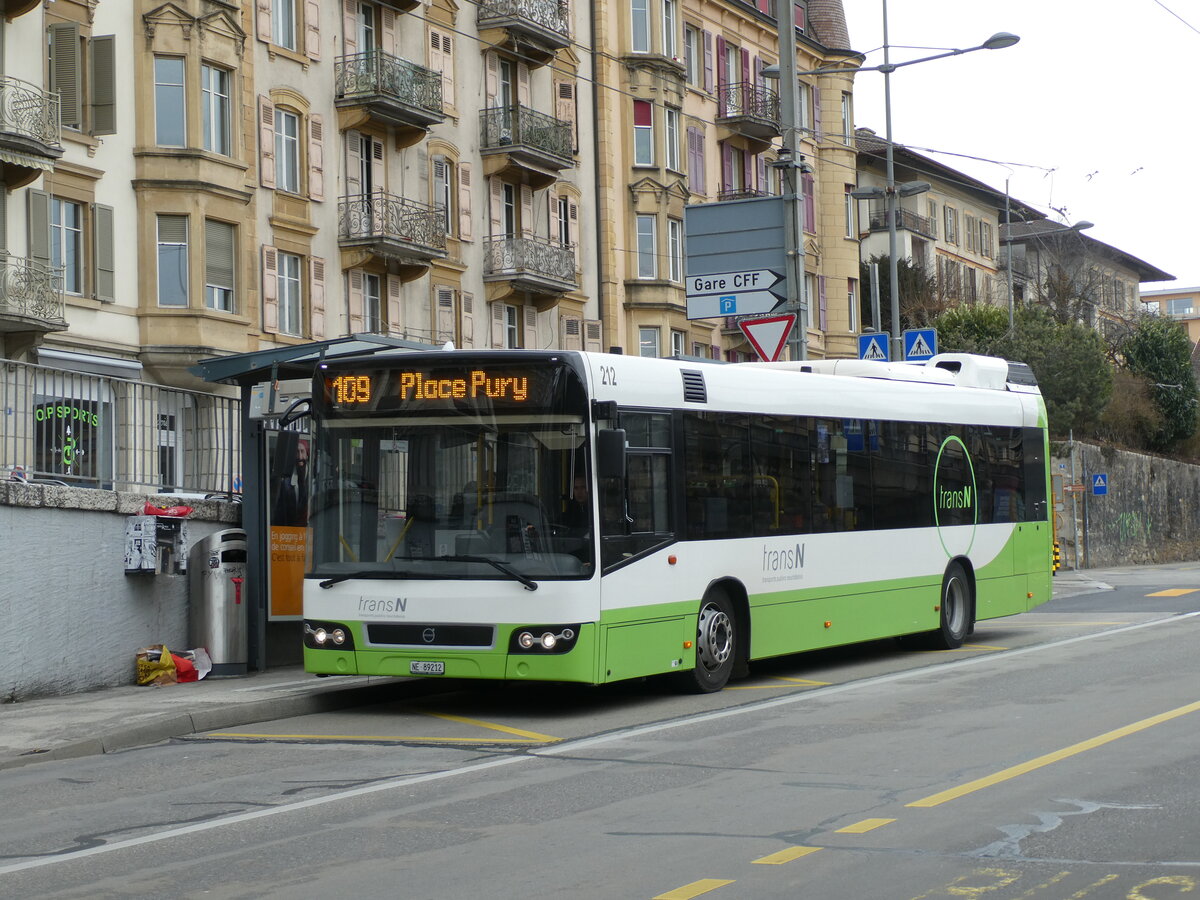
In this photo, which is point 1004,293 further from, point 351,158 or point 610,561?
point 610,561

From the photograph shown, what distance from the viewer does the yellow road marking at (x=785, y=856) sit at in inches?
283

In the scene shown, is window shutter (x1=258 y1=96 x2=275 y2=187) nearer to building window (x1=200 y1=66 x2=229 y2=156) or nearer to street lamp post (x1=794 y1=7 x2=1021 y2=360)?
building window (x1=200 y1=66 x2=229 y2=156)

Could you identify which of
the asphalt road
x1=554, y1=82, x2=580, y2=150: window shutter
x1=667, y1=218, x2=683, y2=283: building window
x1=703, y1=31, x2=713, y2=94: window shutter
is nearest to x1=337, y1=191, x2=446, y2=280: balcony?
x1=554, y1=82, x2=580, y2=150: window shutter

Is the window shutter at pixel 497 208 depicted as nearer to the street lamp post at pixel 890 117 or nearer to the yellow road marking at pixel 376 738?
the street lamp post at pixel 890 117

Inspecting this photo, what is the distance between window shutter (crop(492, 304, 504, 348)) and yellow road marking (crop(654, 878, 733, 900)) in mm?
34605

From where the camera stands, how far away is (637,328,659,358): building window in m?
46.6

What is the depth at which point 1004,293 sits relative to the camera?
79.7 metres

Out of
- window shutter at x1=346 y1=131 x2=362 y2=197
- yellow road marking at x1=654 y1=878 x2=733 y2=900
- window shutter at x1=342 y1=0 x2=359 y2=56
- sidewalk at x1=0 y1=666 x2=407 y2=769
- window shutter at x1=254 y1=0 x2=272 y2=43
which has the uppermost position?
window shutter at x1=342 y1=0 x2=359 y2=56

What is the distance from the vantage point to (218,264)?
32500mm

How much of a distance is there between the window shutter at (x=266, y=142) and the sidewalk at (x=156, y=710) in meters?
19.9

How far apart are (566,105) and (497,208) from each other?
4.49m

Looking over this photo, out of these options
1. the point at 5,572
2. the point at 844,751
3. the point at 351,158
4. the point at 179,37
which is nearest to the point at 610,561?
the point at 844,751

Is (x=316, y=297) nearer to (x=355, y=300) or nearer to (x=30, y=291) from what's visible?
(x=355, y=300)

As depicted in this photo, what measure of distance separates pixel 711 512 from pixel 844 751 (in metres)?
3.82
